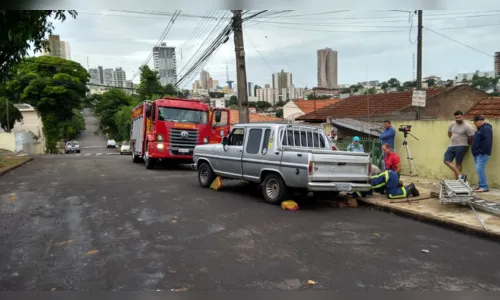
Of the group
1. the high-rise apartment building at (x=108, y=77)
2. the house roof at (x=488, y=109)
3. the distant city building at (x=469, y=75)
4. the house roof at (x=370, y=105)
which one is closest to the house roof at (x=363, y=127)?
the house roof at (x=488, y=109)

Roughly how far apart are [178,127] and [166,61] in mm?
14156

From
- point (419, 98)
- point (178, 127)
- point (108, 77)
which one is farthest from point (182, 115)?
point (108, 77)

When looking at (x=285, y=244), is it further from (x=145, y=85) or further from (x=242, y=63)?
(x=145, y=85)

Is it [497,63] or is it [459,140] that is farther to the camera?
[497,63]

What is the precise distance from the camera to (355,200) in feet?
27.0

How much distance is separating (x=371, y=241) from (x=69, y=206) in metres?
6.00

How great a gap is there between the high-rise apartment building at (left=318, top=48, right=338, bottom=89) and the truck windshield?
7042 mm

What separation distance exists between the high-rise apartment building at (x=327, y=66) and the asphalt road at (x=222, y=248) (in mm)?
12357

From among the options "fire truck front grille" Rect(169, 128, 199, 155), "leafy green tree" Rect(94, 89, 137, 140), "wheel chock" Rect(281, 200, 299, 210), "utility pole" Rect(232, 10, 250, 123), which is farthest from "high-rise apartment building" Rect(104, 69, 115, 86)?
"wheel chock" Rect(281, 200, 299, 210)

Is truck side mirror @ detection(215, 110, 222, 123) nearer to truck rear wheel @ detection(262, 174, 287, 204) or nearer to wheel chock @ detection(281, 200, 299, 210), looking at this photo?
truck rear wheel @ detection(262, 174, 287, 204)

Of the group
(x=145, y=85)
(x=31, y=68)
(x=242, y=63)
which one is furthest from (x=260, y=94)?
(x=242, y=63)

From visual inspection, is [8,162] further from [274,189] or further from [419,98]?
[419,98]

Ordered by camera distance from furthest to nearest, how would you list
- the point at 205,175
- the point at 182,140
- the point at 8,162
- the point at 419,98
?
the point at 8,162, the point at 182,140, the point at 419,98, the point at 205,175

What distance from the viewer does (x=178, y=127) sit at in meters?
14.9
